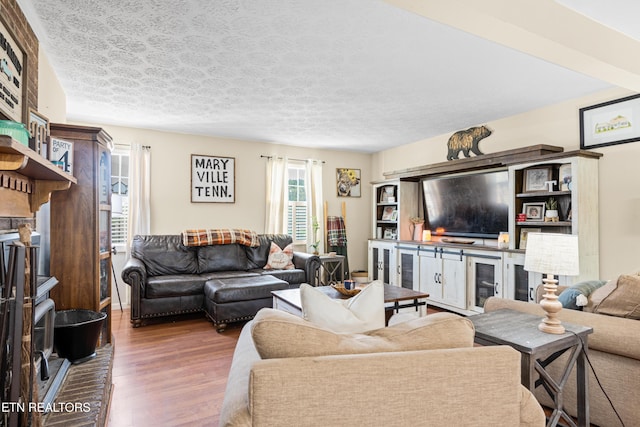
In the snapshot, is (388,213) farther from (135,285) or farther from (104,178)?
(104,178)

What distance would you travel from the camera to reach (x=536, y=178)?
387 cm

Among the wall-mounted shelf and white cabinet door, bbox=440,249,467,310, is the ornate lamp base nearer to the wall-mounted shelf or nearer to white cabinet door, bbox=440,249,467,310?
the wall-mounted shelf

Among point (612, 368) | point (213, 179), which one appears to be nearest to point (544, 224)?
point (612, 368)

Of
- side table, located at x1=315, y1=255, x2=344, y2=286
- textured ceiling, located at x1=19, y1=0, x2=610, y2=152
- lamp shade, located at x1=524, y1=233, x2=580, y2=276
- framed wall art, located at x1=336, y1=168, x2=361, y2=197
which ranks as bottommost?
side table, located at x1=315, y1=255, x2=344, y2=286

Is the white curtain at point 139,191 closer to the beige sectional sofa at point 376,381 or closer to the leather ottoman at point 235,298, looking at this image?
the leather ottoman at point 235,298

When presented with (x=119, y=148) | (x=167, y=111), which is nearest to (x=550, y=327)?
(x=167, y=111)

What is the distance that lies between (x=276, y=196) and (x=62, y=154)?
3.40 meters

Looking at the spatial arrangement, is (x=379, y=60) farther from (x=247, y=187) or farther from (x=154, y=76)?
(x=247, y=187)

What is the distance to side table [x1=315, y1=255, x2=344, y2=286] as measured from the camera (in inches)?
224

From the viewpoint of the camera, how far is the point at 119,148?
478 centimetres

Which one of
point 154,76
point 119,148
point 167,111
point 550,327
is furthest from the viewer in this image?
point 119,148

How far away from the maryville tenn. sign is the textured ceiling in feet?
2.53

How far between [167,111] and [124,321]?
96.4 inches

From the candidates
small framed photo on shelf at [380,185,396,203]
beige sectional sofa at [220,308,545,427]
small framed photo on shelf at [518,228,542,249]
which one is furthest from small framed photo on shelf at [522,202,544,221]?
beige sectional sofa at [220,308,545,427]
